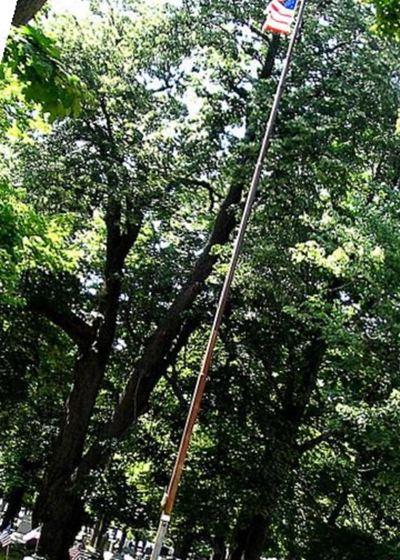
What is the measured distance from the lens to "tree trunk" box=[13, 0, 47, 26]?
3.01 m

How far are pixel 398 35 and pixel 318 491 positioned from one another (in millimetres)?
15004

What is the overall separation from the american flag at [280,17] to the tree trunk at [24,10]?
8.62m

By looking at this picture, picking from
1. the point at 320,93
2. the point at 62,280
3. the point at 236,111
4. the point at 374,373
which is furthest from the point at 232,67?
the point at 374,373

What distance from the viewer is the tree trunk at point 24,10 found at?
3.01m

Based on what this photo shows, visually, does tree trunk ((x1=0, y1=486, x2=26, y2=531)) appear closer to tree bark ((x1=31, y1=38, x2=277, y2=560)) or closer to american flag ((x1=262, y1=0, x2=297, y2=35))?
tree bark ((x1=31, y1=38, x2=277, y2=560))

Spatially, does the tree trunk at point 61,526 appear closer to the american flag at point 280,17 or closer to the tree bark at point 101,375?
the tree bark at point 101,375

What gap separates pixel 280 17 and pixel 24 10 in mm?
8927

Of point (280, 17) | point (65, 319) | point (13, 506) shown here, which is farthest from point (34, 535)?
point (13, 506)

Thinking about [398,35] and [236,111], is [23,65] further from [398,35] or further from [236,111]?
[236,111]

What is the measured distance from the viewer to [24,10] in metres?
3.04

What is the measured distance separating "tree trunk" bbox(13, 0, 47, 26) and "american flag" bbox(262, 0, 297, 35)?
8617 millimetres

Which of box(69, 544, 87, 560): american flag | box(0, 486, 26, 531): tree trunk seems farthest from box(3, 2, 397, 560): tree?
box(0, 486, 26, 531): tree trunk

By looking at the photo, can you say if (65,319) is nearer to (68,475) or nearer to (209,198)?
(68,475)

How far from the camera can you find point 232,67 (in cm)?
1756
